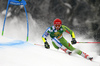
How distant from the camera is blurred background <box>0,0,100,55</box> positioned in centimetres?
717

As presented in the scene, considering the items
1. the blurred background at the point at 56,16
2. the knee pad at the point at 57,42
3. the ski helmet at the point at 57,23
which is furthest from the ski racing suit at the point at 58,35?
the blurred background at the point at 56,16

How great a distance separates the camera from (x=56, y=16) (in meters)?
8.07

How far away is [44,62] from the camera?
10.1 ft

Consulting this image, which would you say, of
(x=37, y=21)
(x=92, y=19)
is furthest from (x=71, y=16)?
(x=37, y=21)

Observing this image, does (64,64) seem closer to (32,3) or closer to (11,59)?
(11,59)

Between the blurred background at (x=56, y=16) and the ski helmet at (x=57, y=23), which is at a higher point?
the blurred background at (x=56, y=16)

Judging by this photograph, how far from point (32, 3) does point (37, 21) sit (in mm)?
1173

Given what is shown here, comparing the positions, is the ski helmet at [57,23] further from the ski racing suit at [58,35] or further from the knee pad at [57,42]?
the knee pad at [57,42]

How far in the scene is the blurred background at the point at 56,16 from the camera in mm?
7168

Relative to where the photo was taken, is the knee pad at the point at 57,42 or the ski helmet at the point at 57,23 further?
the knee pad at the point at 57,42

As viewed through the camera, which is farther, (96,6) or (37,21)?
(37,21)

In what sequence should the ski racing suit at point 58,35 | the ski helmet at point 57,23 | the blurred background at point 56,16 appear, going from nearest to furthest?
the ski helmet at point 57,23
the ski racing suit at point 58,35
the blurred background at point 56,16

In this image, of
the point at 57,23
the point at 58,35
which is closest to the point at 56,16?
the point at 58,35

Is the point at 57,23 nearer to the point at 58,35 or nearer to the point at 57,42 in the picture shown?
the point at 58,35
